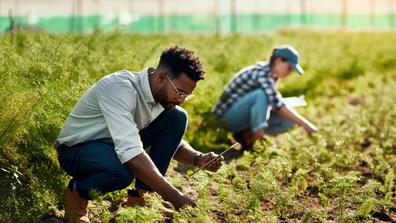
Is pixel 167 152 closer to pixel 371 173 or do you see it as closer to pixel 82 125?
pixel 82 125

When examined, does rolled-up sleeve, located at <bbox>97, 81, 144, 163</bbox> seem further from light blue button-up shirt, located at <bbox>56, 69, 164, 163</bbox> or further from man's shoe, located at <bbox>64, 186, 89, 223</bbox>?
man's shoe, located at <bbox>64, 186, 89, 223</bbox>

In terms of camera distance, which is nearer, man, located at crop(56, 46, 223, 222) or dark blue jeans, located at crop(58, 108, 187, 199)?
man, located at crop(56, 46, 223, 222)

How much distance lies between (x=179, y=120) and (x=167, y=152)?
0.67ft

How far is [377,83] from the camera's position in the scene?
12031 mm

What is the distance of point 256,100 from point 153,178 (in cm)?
322

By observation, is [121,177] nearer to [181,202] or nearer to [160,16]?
[181,202]

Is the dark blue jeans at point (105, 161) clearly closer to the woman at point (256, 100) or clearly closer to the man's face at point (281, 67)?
the woman at point (256, 100)

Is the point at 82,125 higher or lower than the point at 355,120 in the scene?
higher

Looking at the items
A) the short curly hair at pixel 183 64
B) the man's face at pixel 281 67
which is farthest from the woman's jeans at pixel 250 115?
the short curly hair at pixel 183 64

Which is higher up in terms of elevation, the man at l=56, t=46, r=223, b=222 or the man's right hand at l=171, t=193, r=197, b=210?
the man at l=56, t=46, r=223, b=222

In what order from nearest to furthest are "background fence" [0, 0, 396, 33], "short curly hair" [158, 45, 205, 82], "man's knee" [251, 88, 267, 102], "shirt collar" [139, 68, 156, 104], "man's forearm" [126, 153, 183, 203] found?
1. "man's forearm" [126, 153, 183, 203]
2. "short curly hair" [158, 45, 205, 82]
3. "shirt collar" [139, 68, 156, 104]
4. "man's knee" [251, 88, 267, 102]
5. "background fence" [0, 0, 396, 33]

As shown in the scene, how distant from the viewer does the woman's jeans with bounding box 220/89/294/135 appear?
6.98 m

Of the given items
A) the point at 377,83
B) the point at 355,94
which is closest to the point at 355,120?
the point at 355,94

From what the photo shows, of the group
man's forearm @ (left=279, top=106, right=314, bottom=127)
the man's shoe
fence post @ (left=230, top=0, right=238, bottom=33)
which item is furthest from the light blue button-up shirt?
fence post @ (left=230, top=0, right=238, bottom=33)
